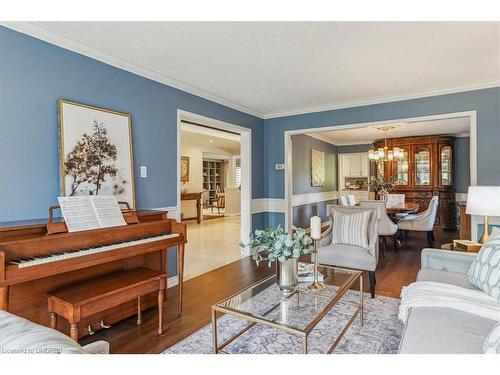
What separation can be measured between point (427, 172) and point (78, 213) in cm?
740

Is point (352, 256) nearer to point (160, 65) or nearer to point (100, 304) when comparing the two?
point (100, 304)

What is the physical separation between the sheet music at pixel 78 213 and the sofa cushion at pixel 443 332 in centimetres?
211

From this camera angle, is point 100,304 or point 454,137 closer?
point 100,304

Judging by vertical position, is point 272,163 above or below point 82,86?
below

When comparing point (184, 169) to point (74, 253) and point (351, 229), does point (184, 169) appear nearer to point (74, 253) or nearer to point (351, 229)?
point (351, 229)

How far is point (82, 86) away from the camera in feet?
8.41

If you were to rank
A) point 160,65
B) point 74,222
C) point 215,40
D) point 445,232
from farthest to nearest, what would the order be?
1. point 445,232
2. point 160,65
3. point 215,40
4. point 74,222

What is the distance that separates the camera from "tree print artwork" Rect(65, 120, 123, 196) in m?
2.48

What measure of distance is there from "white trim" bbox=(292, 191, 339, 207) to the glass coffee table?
13.7 ft

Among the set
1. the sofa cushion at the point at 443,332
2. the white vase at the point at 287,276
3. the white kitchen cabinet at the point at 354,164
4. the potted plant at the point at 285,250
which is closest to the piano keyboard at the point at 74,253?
the potted plant at the point at 285,250
